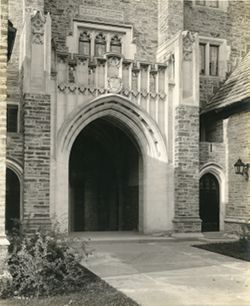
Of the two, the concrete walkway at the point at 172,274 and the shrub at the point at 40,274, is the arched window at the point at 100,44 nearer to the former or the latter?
the concrete walkway at the point at 172,274

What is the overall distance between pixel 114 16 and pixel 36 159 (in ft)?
24.1

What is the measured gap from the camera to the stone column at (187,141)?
15.7 metres

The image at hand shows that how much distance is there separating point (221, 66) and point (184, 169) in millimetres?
6143

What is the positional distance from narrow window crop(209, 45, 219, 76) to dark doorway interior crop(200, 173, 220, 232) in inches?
198

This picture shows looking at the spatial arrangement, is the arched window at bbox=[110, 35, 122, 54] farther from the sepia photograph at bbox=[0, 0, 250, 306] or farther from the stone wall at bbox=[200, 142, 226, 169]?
the stone wall at bbox=[200, 142, 226, 169]

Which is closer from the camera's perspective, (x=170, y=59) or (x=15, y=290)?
(x=15, y=290)

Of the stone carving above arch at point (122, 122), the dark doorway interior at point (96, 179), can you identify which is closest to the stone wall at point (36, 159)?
the stone carving above arch at point (122, 122)

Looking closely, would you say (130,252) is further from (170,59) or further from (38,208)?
(170,59)

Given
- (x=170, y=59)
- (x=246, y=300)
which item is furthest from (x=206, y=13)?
(x=246, y=300)

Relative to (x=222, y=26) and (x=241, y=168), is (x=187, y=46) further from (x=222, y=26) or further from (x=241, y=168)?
(x=222, y=26)

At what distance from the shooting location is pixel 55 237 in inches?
353

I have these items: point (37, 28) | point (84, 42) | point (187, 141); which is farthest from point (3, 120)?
point (84, 42)

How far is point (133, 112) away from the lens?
15734 mm

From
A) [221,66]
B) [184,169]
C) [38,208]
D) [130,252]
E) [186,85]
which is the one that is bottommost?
[130,252]
